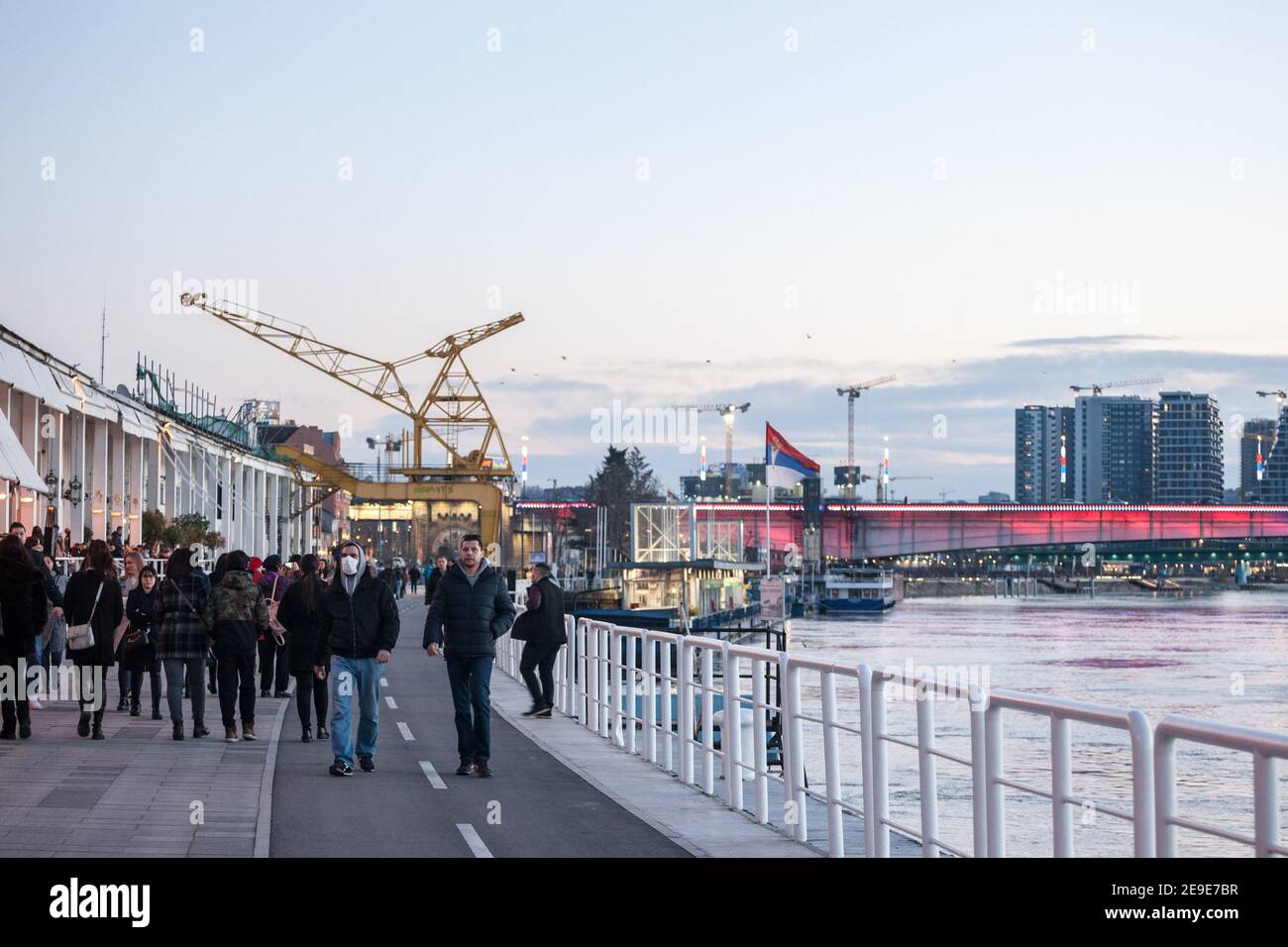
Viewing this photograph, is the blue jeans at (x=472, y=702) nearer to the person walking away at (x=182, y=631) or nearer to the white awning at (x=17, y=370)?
the person walking away at (x=182, y=631)

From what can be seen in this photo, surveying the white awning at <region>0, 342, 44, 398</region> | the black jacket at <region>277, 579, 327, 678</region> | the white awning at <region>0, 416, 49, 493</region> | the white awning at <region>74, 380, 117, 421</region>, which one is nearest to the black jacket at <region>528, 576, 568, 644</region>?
the black jacket at <region>277, 579, 327, 678</region>

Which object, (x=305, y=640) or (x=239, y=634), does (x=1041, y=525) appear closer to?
(x=305, y=640)

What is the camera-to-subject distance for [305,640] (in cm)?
1809

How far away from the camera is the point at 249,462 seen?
7656 centimetres

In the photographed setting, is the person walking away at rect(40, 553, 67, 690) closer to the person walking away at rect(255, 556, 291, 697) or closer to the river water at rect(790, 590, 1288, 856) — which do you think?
the person walking away at rect(255, 556, 291, 697)

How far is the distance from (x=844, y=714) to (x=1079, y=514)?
94031 mm

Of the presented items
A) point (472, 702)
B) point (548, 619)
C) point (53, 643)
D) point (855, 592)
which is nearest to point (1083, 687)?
point (548, 619)

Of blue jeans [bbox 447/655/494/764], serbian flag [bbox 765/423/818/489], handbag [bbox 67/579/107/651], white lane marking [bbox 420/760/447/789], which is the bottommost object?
white lane marking [bbox 420/760/447/789]

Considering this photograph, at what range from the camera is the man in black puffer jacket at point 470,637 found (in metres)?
15.2

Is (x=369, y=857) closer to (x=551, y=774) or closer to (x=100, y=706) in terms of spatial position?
(x=551, y=774)

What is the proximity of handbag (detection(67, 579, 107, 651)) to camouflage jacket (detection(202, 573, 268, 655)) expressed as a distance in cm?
109

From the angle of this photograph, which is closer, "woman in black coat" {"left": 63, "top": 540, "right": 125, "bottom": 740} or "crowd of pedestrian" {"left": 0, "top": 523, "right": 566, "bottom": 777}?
"crowd of pedestrian" {"left": 0, "top": 523, "right": 566, "bottom": 777}

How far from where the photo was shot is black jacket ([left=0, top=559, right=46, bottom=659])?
15.8 meters
